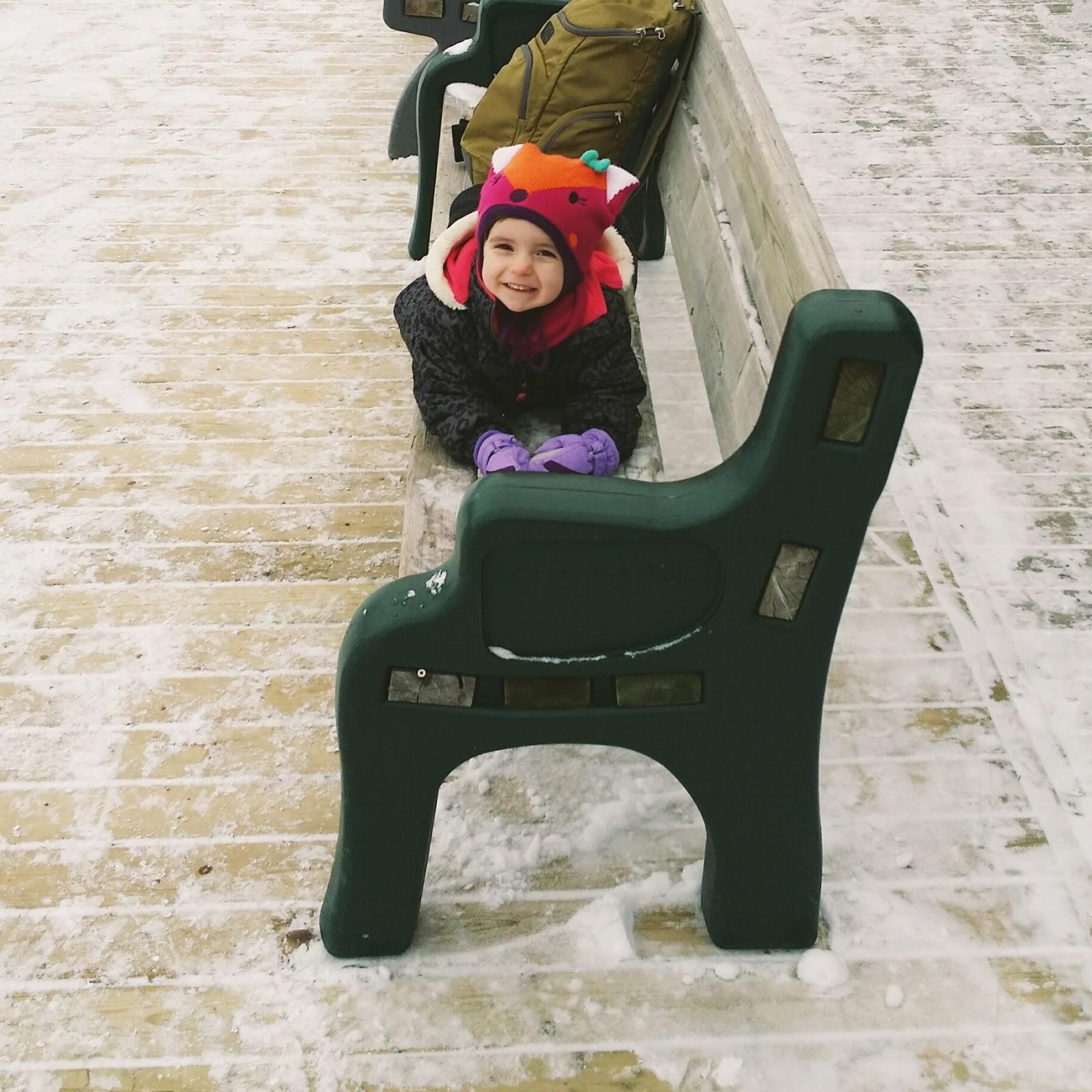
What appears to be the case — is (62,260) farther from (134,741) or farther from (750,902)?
(750,902)

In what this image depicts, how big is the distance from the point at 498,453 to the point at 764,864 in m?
0.77

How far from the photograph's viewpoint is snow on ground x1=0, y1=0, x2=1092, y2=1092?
1.61 meters

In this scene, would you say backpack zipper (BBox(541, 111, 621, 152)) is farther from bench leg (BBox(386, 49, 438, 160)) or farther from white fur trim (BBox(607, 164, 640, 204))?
bench leg (BBox(386, 49, 438, 160))

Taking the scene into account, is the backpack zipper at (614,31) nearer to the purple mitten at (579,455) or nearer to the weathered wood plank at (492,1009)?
the purple mitten at (579,455)

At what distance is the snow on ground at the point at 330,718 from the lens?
5.27 feet

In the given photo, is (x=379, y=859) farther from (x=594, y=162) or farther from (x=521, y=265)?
(x=594, y=162)

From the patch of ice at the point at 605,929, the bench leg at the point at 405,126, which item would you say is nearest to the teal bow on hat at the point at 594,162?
Result: the patch of ice at the point at 605,929

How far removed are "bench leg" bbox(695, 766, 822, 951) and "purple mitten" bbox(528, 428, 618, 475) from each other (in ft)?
2.02

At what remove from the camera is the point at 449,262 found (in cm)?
208

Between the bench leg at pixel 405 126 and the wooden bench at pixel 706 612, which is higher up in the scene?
the wooden bench at pixel 706 612

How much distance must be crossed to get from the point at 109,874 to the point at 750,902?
39.9 inches

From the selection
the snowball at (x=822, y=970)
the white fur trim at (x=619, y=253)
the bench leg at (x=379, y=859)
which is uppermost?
the white fur trim at (x=619, y=253)

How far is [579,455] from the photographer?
191 centimetres

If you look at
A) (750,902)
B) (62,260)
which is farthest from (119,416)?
(750,902)
